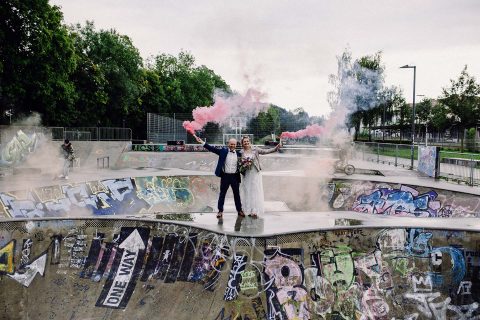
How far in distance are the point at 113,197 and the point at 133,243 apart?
29.8 ft

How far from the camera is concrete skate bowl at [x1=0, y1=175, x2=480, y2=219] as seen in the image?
14555 mm

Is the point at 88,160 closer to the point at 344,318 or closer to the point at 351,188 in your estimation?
the point at 351,188

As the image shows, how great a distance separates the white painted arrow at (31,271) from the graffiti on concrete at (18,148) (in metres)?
16.2

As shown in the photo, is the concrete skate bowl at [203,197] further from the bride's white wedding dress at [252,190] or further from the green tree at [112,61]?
the green tree at [112,61]

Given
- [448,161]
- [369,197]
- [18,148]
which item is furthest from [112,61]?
[369,197]

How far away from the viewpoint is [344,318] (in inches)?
300

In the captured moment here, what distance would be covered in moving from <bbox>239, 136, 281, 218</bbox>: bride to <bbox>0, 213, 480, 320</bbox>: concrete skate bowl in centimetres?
239

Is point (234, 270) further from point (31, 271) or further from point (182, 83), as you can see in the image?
point (182, 83)

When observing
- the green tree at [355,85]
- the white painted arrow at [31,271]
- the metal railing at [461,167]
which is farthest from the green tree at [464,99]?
the white painted arrow at [31,271]

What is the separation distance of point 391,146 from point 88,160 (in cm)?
1841

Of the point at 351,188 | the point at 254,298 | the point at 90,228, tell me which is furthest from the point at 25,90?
the point at 254,298

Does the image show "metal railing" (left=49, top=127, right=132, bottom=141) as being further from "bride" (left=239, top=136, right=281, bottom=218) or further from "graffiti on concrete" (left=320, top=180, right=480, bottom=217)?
"bride" (left=239, top=136, right=281, bottom=218)

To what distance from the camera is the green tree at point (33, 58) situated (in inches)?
1137

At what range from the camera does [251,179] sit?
409 inches
